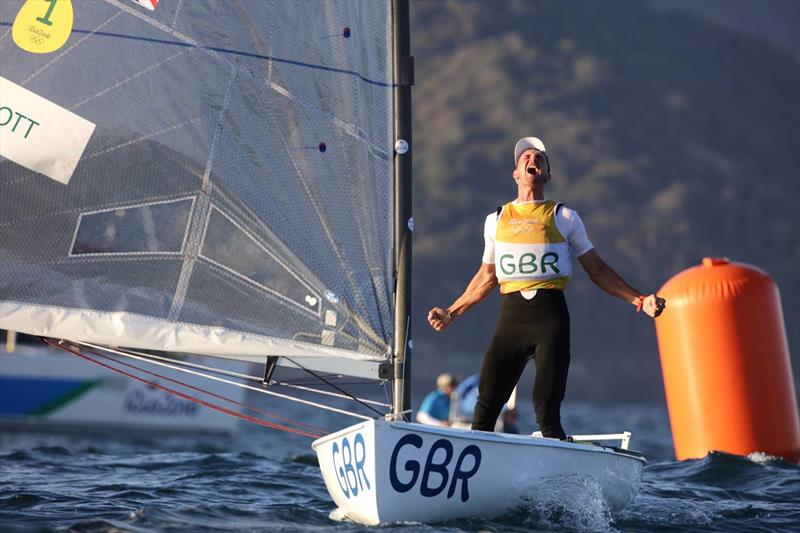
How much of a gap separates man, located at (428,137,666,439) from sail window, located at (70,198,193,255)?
1767 millimetres

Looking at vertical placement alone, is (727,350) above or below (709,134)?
below

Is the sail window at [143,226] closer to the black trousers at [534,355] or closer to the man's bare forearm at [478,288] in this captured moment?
the man's bare forearm at [478,288]

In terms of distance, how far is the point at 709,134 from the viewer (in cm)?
16462

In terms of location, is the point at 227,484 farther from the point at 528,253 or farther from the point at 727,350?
the point at 727,350

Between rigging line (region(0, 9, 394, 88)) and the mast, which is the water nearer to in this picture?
the mast

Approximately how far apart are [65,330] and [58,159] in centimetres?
107

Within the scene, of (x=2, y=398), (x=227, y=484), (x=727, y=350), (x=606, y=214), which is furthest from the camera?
(x=606, y=214)

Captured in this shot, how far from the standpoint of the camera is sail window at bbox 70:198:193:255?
6.91 metres

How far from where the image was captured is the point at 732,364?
9430 mm

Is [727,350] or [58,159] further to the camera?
[727,350]

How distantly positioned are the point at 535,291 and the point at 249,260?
1.84 m

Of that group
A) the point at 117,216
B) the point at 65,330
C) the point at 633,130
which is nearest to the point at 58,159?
the point at 117,216

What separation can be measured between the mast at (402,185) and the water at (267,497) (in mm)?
1155

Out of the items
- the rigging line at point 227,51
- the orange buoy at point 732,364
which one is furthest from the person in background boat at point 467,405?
the rigging line at point 227,51
